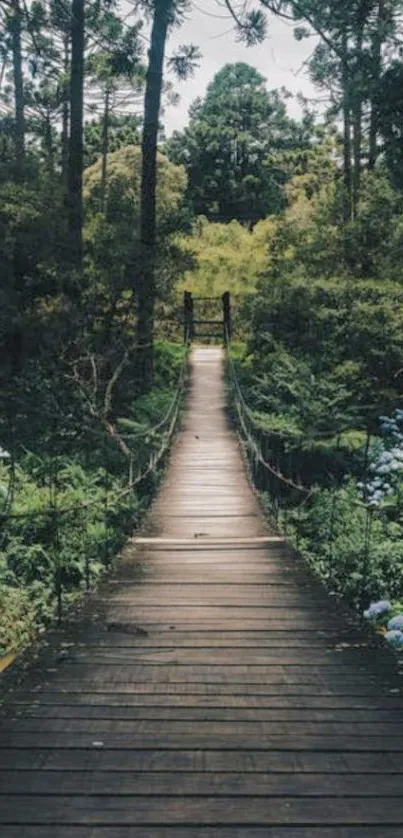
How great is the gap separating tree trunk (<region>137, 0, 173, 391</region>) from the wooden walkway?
31.8 ft

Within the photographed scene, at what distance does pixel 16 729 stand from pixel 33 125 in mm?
28450

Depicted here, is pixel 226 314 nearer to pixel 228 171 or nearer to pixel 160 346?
pixel 160 346

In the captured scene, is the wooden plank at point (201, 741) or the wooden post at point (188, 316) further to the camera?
the wooden post at point (188, 316)

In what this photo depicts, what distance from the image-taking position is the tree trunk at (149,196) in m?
14.8

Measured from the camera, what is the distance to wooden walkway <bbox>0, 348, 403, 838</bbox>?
2344mm

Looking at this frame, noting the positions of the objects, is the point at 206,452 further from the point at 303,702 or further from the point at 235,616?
the point at 303,702

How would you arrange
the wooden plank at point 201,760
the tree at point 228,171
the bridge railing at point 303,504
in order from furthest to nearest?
1. the tree at point 228,171
2. the bridge railing at point 303,504
3. the wooden plank at point 201,760

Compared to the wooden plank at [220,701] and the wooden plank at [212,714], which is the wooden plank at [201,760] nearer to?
the wooden plank at [212,714]

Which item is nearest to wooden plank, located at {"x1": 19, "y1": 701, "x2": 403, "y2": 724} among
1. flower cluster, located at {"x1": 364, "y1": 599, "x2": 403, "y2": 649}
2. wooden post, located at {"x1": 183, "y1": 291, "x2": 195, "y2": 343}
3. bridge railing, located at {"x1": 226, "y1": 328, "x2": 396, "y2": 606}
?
flower cluster, located at {"x1": 364, "y1": 599, "x2": 403, "y2": 649}

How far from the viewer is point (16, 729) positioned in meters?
2.98

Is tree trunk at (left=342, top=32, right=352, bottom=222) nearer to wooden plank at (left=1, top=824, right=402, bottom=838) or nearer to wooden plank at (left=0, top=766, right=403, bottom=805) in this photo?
wooden plank at (left=0, top=766, right=403, bottom=805)

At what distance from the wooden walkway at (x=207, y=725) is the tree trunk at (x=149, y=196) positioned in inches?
381

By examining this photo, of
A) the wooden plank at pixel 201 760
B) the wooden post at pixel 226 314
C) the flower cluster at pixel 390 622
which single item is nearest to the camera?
the wooden plank at pixel 201 760

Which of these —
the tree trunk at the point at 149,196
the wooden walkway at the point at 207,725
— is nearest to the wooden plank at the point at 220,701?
the wooden walkway at the point at 207,725
